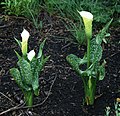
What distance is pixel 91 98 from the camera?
2.28m

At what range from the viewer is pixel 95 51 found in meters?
2.20

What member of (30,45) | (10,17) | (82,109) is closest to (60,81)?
(82,109)

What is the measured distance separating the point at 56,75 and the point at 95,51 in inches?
19.8

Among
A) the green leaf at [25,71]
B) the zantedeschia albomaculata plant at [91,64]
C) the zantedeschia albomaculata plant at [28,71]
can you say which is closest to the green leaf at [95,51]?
the zantedeschia albomaculata plant at [91,64]

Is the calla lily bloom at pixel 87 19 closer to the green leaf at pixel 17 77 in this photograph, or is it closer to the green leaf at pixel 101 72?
the green leaf at pixel 101 72

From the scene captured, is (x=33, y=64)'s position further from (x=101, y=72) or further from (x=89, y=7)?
(x=89, y=7)

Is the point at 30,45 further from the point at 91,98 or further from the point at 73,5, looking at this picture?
the point at 91,98

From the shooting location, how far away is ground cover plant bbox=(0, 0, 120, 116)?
2.32m

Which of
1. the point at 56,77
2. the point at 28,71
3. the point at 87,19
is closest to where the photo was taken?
the point at 87,19

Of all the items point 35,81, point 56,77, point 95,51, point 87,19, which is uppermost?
point 87,19

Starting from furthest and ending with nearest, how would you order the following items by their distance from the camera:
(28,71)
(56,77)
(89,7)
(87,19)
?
(89,7)
(56,77)
(28,71)
(87,19)

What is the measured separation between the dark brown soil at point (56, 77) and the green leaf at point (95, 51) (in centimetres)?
33

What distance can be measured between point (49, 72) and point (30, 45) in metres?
0.45

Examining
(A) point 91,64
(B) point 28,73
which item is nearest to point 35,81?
(B) point 28,73
